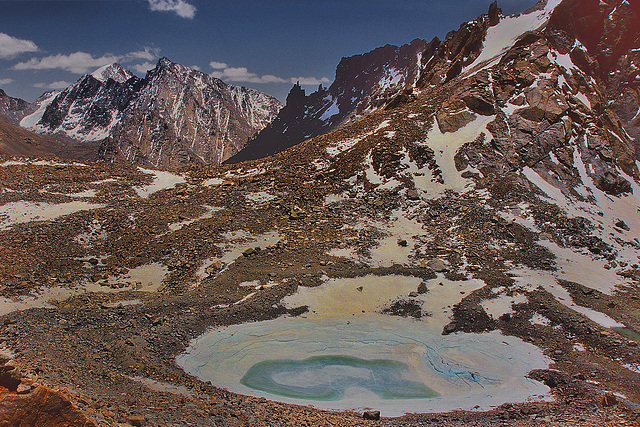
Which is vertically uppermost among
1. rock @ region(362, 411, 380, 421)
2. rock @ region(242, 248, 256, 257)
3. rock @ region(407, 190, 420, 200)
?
rock @ region(407, 190, 420, 200)

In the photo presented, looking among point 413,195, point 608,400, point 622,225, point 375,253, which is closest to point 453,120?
point 413,195

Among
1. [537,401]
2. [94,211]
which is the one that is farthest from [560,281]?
[94,211]

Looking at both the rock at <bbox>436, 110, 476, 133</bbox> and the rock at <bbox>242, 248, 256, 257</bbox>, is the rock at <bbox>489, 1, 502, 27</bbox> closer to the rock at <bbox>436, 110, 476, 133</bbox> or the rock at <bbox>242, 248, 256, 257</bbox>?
the rock at <bbox>436, 110, 476, 133</bbox>

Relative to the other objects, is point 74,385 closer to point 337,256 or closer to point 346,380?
point 346,380

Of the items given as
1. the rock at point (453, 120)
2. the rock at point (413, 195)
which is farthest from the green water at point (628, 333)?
the rock at point (453, 120)

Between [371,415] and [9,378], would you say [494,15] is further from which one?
[9,378]

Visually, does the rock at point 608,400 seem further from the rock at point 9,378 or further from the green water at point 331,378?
the rock at point 9,378

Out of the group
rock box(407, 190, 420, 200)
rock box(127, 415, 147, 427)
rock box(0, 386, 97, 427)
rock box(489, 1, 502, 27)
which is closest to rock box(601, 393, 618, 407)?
rock box(127, 415, 147, 427)
